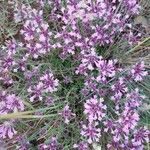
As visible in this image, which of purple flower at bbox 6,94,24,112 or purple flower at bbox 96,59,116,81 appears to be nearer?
purple flower at bbox 6,94,24,112

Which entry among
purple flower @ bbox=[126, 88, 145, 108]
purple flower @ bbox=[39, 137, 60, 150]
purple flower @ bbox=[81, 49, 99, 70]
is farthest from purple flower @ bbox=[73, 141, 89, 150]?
purple flower @ bbox=[81, 49, 99, 70]

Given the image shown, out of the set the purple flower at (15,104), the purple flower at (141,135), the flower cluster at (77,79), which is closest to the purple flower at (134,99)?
the flower cluster at (77,79)

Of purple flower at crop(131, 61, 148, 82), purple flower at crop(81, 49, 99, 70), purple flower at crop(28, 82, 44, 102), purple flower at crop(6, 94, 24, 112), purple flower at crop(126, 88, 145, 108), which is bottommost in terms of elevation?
purple flower at crop(126, 88, 145, 108)

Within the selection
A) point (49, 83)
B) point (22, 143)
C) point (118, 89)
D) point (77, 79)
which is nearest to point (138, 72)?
point (118, 89)

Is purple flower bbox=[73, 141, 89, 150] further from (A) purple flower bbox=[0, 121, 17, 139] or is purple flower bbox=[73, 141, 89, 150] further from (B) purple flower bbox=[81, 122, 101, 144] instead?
(A) purple flower bbox=[0, 121, 17, 139]

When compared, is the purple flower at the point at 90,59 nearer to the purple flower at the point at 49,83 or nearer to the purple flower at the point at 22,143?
the purple flower at the point at 49,83

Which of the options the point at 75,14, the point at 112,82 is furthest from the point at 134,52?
the point at 75,14

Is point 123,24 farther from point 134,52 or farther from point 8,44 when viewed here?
point 8,44

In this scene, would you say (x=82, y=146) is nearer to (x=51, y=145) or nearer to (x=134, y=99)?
(x=51, y=145)
